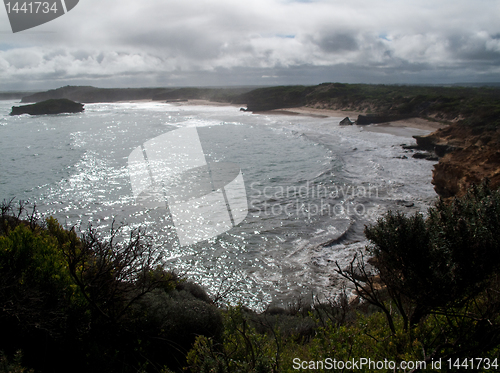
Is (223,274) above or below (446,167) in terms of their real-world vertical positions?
below

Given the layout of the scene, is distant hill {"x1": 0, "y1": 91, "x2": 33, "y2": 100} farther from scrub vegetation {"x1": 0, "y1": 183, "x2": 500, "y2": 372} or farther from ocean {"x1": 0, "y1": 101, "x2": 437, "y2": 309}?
scrub vegetation {"x1": 0, "y1": 183, "x2": 500, "y2": 372}

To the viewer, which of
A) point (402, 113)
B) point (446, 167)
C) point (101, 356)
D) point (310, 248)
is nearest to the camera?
point (101, 356)

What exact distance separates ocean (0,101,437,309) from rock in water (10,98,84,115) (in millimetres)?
34300

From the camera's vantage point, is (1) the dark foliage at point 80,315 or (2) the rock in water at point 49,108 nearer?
(1) the dark foliage at point 80,315

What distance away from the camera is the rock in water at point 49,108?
194 feet

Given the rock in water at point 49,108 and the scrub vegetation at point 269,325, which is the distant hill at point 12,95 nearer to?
the rock in water at point 49,108

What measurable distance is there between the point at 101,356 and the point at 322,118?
4848 centimetres

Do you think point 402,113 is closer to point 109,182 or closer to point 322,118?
point 322,118

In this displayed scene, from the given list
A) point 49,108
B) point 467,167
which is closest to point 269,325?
point 467,167

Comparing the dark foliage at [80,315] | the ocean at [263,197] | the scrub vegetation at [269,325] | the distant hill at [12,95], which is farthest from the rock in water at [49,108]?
the distant hill at [12,95]

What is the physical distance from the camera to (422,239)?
13.3ft

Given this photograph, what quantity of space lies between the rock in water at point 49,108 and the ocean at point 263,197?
1350 inches

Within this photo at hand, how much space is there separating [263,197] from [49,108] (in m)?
62.9

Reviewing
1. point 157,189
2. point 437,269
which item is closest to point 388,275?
point 437,269
